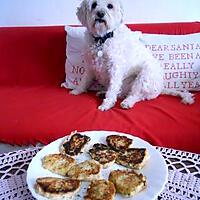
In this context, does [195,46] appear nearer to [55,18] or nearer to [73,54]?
[73,54]

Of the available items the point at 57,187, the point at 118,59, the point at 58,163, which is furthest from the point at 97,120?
the point at 57,187

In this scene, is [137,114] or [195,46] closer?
[137,114]

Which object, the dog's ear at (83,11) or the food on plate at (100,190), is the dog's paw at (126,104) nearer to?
the dog's ear at (83,11)

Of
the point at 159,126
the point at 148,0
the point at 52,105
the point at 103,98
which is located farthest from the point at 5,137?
the point at 148,0

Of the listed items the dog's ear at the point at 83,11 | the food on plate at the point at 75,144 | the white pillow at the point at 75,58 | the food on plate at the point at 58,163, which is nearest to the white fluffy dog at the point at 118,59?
the dog's ear at the point at 83,11

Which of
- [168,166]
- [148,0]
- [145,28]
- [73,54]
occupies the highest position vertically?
[148,0]

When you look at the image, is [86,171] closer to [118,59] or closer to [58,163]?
[58,163]
